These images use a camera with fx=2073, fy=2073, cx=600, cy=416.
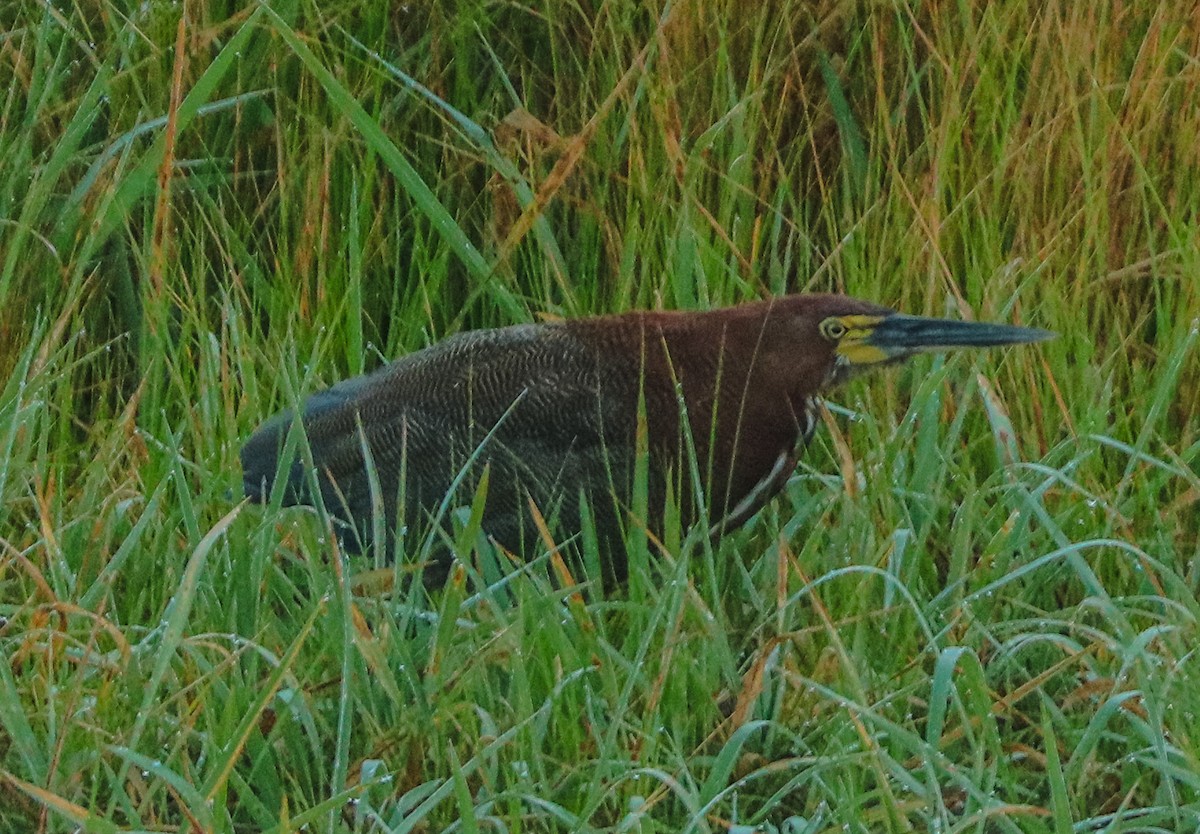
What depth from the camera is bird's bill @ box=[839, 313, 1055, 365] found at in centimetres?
272

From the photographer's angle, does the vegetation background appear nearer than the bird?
Yes

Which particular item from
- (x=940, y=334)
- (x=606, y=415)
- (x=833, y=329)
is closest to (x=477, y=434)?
(x=606, y=415)

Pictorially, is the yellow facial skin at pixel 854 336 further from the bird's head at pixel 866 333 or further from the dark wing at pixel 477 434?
the dark wing at pixel 477 434

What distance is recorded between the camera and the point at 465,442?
8.93ft

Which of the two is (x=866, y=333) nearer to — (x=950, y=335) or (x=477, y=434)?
(x=950, y=335)

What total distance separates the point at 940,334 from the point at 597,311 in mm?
668

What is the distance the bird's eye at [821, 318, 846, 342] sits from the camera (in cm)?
276

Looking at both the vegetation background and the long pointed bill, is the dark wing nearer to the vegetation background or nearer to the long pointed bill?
the vegetation background

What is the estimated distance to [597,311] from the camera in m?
3.22

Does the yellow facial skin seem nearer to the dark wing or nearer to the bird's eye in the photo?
the bird's eye

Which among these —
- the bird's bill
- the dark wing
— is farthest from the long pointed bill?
the dark wing

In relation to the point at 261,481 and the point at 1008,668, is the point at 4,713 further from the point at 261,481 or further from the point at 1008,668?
the point at 1008,668

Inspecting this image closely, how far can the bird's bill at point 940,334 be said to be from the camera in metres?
2.72

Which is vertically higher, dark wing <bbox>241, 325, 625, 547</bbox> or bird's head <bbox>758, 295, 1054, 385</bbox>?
bird's head <bbox>758, 295, 1054, 385</bbox>
